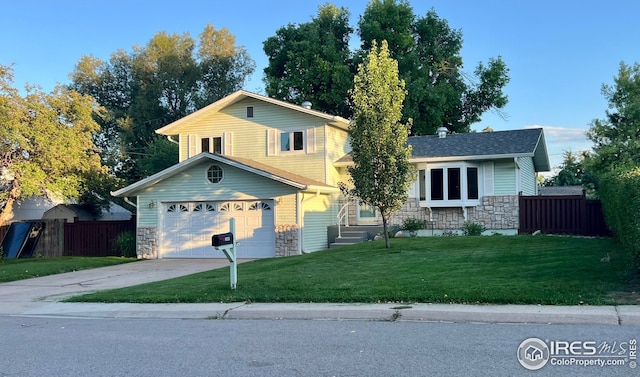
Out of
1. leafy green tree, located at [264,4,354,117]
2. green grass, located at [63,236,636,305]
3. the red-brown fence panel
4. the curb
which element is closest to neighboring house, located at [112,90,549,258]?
the red-brown fence panel

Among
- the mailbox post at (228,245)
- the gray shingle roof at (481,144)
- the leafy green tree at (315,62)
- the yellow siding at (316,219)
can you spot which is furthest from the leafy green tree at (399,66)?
the mailbox post at (228,245)

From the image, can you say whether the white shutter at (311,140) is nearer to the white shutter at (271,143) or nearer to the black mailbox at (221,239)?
the white shutter at (271,143)

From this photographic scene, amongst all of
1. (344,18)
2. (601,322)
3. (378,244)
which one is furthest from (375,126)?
(344,18)

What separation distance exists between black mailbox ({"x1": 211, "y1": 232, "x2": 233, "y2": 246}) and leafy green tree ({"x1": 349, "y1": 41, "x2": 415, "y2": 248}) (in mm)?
6121

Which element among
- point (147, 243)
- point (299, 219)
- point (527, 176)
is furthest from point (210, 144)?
point (527, 176)

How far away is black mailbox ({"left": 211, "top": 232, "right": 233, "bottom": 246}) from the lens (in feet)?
38.7

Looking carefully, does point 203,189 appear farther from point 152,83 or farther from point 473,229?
point 152,83

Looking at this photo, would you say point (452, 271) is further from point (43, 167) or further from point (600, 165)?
point (600, 165)

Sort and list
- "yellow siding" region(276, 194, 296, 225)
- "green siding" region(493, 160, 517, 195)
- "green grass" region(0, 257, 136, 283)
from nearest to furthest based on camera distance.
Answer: "green grass" region(0, 257, 136, 283)
"yellow siding" region(276, 194, 296, 225)
"green siding" region(493, 160, 517, 195)

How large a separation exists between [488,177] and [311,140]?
24.0 ft

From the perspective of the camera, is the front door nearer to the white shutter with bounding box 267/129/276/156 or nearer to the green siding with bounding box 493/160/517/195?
the white shutter with bounding box 267/129/276/156

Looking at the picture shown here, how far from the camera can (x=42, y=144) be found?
25.4m

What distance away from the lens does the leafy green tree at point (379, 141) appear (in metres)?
17.0

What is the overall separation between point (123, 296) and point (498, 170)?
51.1 ft
